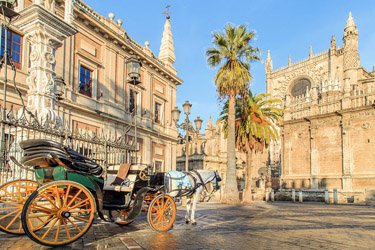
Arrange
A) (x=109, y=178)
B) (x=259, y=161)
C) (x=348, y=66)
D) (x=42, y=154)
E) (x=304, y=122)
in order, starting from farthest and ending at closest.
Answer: (x=259, y=161) → (x=348, y=66) → (x=304, y=122) → (x=109, y=178) → (x=42, y=154)

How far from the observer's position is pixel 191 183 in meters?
8.69

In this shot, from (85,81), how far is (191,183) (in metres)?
13.6

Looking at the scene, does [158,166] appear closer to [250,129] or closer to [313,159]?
[250,129]

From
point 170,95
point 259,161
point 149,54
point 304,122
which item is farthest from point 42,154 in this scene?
point 259,161

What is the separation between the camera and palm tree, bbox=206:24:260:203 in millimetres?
20828

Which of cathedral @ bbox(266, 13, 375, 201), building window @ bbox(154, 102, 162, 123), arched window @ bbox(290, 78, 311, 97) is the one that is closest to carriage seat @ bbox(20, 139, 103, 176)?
building window @ bbox(154, 102, 162, 123)

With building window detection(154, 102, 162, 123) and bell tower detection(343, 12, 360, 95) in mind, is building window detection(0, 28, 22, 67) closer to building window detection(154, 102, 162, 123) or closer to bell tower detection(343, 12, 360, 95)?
building window detection(154, 102, 162, 123)

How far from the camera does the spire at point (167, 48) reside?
29.0m

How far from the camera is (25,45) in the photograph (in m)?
15.8

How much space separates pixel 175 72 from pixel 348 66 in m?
25.0

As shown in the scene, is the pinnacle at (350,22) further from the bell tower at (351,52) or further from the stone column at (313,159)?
the stone column at (313,159)

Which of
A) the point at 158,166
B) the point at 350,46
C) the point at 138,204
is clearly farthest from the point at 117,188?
the point at 350,46

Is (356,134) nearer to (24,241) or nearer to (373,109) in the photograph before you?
(373,109)

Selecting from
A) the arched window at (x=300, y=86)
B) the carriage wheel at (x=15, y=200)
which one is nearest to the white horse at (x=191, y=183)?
the carriage wheel at (x=15, y=200)
